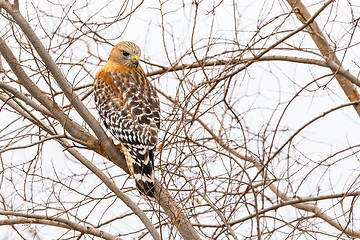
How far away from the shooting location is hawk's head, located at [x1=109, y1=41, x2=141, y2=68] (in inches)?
273

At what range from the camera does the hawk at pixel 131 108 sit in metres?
5.88

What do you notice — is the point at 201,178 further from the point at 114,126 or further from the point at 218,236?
the point at 114,126

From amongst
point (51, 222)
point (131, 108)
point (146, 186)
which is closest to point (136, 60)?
point (131, 108)

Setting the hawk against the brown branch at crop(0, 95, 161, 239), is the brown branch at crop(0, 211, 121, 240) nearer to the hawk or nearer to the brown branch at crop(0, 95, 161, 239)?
the brown branch at crop(0, 95, 161, 239)

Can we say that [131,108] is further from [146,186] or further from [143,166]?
[146,186]

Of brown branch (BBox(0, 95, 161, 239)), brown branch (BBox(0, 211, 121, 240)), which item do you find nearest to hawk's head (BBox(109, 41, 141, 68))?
brown branch (BBox(0, 95, 161, 239))

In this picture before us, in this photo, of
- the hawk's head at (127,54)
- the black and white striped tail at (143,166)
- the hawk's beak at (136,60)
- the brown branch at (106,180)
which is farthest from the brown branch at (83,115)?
the hawk's head at (127,54)

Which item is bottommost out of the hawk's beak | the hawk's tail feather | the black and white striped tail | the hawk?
the hawk's tail feather

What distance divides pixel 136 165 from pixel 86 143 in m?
0.68

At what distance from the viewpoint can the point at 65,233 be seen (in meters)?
5.61

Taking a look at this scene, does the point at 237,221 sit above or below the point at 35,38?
below

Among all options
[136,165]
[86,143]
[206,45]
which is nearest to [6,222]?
[86,143]

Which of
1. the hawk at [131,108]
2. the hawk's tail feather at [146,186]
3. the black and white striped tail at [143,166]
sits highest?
the hawk at [131,108]

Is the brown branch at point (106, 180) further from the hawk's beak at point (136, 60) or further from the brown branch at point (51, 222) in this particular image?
the hawk's beak at point (136, 60)
